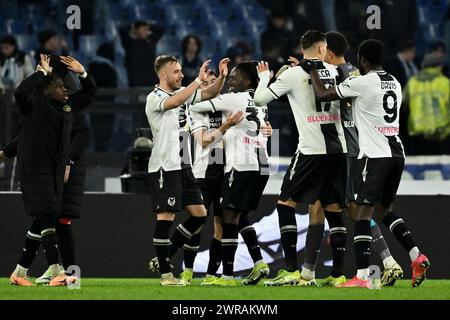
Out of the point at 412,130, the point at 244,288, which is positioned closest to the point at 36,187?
the point at 244,288

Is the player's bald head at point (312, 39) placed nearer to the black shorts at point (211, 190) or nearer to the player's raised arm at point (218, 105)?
the player's raised arm at point (218, 105)

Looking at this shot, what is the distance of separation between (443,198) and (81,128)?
3.90m

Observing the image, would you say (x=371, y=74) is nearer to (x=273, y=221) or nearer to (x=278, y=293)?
(x=278, y=293)

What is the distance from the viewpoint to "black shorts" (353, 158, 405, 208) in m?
9.01

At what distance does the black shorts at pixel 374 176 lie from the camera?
9.01 m

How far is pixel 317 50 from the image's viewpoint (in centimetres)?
935

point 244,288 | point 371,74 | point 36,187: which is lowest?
point 244,288

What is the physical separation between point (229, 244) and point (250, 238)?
40 centimetres

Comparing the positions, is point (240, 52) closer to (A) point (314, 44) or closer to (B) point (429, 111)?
(B) point (429, 111)

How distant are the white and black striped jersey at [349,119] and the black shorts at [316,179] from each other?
473 millimetres

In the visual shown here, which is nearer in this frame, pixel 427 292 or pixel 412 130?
pixel 427 292

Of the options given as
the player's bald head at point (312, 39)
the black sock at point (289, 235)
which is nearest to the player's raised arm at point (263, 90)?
the player's bald head at point (312, 39)

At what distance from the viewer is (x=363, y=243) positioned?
357 inches
